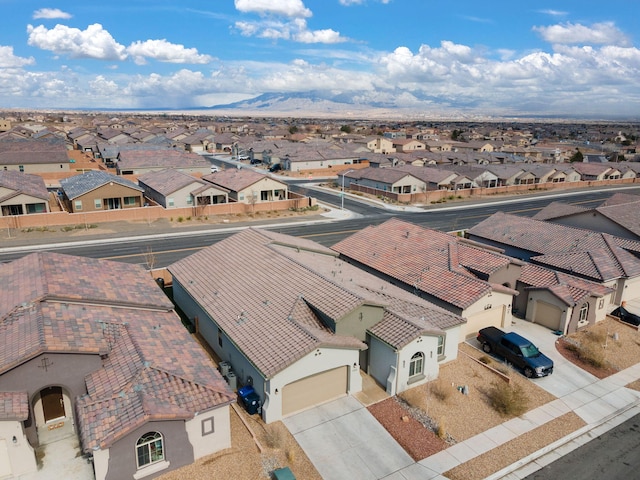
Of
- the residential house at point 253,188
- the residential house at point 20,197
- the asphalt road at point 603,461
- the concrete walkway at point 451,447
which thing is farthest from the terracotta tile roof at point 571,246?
the residential house at point 20,197

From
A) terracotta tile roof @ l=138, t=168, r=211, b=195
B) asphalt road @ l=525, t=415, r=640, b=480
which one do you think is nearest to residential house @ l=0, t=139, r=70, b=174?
terracotta tile roof @ l=138, t=168, r=211, b=195

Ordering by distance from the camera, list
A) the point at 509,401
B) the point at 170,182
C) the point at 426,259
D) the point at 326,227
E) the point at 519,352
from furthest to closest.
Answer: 1. the point at 170,182
2. the point at 326,227
3. the point at 426,259
4. the point at 519,352
5. the point at 509,401

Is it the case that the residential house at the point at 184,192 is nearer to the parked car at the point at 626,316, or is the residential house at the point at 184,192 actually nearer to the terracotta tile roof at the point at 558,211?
the terracotta tile roof at the point at 558,211

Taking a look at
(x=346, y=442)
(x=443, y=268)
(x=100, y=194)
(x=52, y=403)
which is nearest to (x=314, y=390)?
(x=346, y=442)

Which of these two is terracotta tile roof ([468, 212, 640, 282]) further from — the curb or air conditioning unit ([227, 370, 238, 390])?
air conditioning unit ([227, 370, 238, 390])

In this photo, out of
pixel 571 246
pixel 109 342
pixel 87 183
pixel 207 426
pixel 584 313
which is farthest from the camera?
pixel 87 183

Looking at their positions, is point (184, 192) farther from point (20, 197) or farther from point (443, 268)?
point (443, 268)

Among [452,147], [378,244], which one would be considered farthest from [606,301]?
[452,147]
